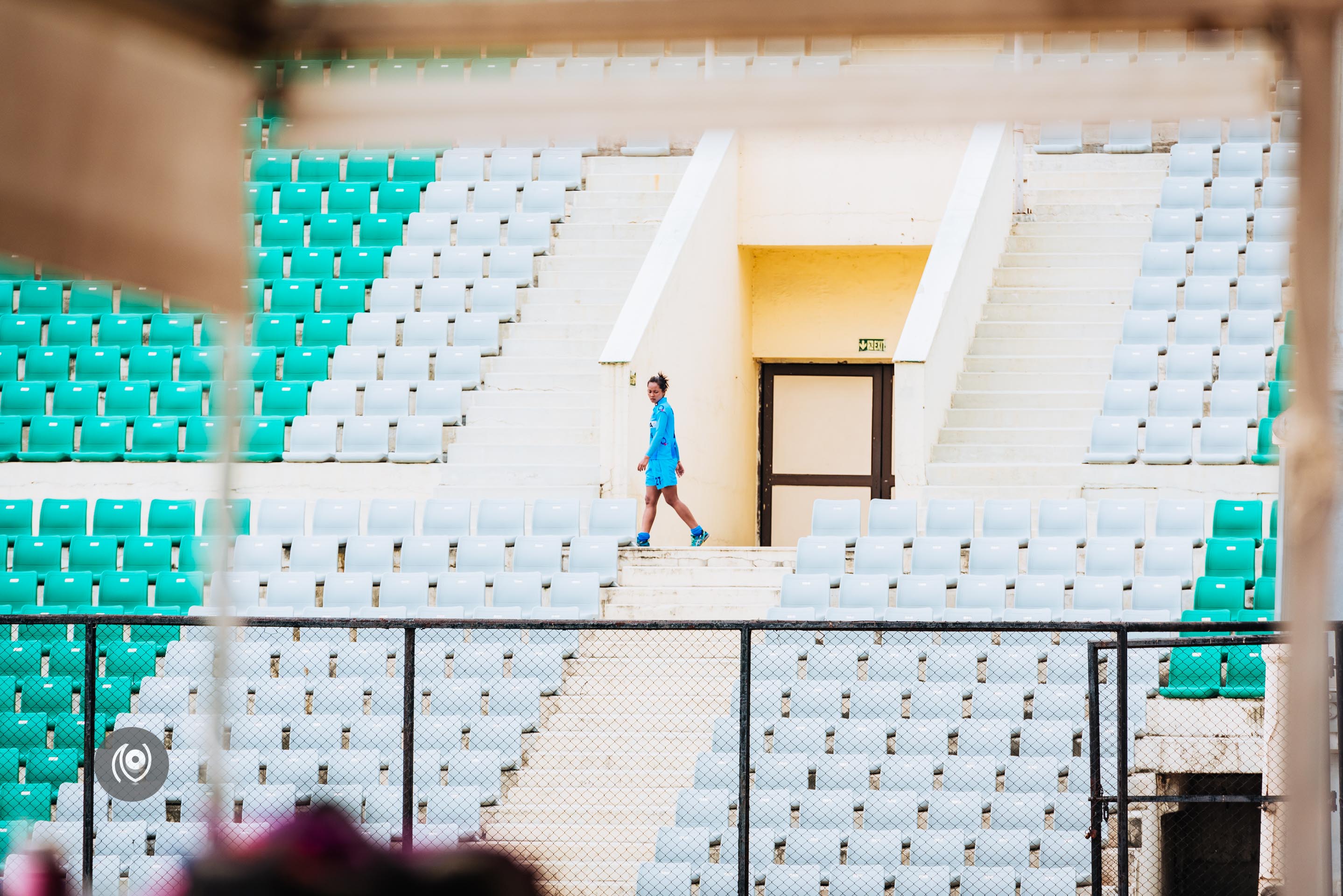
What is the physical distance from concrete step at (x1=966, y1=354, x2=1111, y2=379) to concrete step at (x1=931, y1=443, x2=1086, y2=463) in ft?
4.53

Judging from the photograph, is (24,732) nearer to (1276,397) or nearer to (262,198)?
(262,198)

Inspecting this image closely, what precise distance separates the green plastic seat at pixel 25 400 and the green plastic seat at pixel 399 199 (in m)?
4.15

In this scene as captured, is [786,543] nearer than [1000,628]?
No

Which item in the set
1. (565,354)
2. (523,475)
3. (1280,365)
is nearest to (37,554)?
(523,475)

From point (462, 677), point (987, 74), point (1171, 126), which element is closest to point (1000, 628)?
point (462, 677)

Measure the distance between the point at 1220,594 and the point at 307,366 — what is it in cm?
881

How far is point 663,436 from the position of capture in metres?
13.8

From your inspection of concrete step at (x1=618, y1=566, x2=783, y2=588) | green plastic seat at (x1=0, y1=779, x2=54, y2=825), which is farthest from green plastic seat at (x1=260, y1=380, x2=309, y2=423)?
green plastic seat at (x1=0, y1=779, x2=54, y2=825)

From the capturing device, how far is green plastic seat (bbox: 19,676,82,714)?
462 inches

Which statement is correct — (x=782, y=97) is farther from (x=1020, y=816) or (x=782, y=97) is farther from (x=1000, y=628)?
(x=1020, y=816)

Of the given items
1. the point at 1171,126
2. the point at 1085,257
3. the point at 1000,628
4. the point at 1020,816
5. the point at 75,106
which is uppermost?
the point at 1171,126

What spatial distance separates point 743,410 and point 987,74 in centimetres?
1603

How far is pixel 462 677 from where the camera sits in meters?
11.2

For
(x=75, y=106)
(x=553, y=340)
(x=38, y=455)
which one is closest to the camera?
(x=75, y=106)
